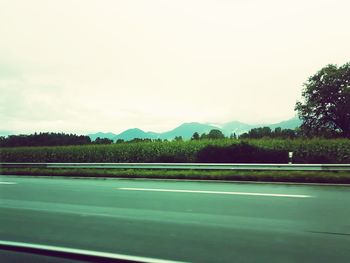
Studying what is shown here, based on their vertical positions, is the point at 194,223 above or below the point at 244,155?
below

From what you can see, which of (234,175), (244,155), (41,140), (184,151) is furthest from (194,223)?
(41,140)

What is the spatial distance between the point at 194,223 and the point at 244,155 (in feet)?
42.7

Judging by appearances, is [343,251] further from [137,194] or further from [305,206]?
[137,194]

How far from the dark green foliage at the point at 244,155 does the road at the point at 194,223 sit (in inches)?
312

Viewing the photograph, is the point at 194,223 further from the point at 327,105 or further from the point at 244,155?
the point at 327,105

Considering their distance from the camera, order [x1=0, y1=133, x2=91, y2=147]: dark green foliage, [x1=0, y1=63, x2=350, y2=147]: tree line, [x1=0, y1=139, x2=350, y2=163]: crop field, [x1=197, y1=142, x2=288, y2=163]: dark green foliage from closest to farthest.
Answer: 1. [x1=197, y1=142, x2=288, y2=163]: dark green foliage
2. [x1=0, y1=139, x2=350, y2=163]: crop field
3. [x1=0, y1=133, x2=91, y2=147]: dark green foliage
4. [x1=0, y1=63, x2=350, y2=147]: tree line

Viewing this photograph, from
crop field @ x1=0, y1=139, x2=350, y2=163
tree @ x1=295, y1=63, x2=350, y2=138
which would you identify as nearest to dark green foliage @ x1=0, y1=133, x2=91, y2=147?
crop field @ x1=0, y1=139, x2=350, y2=163

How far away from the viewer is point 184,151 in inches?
993

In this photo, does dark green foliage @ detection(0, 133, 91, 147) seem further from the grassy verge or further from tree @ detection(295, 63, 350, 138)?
tree @ detection(295, 63, 350, 138)

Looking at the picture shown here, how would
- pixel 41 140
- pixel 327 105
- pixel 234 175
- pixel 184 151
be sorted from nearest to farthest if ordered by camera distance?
pixel 234 175, pixel 184 151, pixel 41 140, pixel 327 105

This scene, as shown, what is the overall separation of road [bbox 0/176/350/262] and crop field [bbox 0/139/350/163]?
30.2ft

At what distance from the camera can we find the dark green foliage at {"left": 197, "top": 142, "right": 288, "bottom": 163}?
19047 mm

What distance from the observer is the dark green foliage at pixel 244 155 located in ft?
62.5

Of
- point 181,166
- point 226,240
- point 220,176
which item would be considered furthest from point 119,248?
point 181,166
